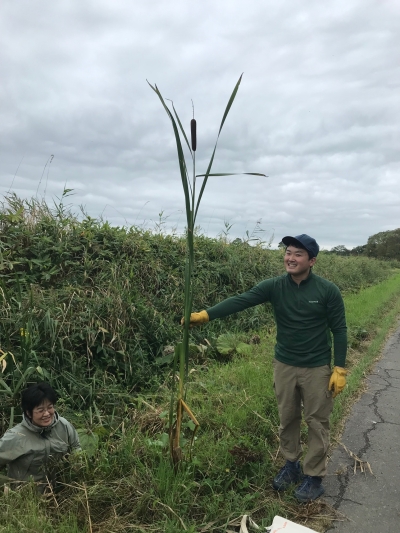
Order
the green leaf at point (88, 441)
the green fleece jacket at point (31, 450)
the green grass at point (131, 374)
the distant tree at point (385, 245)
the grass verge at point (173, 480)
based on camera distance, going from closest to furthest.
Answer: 1. the grass verge at point (173, 480)
2. the green grass at point (131, 374)
3. the green fleece jacket at point (31, 450)
4. the green leaf at point (88, 441)
5. the distant tree at point (385, 245)

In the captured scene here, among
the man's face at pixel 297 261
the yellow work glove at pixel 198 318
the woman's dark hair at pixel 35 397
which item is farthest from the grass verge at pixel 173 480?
the man's face at pixel 297 261

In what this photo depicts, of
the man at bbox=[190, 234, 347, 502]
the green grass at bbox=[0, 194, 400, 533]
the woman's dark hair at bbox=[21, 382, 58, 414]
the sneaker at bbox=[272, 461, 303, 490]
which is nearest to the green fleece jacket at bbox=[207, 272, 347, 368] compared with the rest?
the man at bbox=[190, 234, 347, 502]

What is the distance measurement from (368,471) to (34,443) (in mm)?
2575

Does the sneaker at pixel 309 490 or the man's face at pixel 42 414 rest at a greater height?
the man's face at pixel 42 414

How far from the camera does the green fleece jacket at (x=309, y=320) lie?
2.86 m

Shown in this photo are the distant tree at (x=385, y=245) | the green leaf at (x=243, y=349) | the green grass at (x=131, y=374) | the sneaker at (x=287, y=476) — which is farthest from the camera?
the distant tree at (x=385, y=245)

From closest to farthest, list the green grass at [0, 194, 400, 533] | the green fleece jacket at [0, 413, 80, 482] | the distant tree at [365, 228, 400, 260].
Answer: the green grass at [0, 194, 400, 533], the green fleece jacket at [0, 413, 80, 482], the distant tree at [365, 228, 400, 260]

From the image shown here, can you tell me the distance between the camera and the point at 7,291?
14.4 ft

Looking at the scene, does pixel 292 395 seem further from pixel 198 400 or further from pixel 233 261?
pixel 233 261

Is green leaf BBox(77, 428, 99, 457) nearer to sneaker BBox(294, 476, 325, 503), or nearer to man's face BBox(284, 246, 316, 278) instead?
sneaker BBox(294, 476, 325, 503)

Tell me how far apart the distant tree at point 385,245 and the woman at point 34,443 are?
48.6 meters

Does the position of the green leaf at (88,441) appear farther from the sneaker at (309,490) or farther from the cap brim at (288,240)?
the cap brim at (288,240)

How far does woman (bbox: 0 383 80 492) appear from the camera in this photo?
278 centimetres

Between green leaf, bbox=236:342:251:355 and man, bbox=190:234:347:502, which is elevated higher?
man, bbox=190:234:347:502
